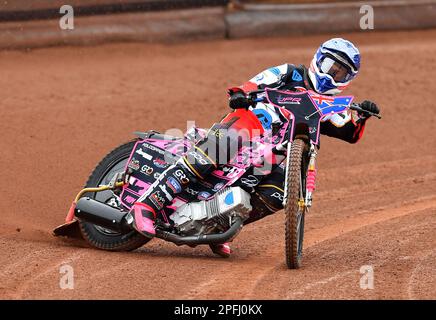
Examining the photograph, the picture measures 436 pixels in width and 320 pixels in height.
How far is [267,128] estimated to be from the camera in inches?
309

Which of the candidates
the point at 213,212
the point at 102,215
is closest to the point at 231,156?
the point at 213,212

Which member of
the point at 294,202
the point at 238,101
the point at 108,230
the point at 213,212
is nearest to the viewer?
the point at 294,202

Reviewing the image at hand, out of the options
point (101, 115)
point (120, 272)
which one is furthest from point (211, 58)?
point (120, 272)

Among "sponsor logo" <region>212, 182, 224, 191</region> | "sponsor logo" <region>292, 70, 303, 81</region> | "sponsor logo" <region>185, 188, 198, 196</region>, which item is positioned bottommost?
"sponsor logo" <region>185, 188, 198, 196</region>

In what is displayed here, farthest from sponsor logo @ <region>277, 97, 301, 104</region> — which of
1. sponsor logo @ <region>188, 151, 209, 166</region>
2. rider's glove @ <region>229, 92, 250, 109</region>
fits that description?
sponsor logo @ <region>188, 151, 209, 166</region>

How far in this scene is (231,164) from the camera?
7.86 m

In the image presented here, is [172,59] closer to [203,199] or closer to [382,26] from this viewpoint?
[382,26]

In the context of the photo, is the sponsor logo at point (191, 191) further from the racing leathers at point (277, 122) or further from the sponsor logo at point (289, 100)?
the sponsor logo at point (289, 100)

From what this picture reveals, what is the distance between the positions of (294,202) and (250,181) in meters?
0.72

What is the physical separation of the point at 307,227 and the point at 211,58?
17.9ft

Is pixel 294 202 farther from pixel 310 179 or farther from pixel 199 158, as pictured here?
pixel 199 158

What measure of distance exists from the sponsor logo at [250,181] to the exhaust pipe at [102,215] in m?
0.97

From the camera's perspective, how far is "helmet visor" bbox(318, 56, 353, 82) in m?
7.86

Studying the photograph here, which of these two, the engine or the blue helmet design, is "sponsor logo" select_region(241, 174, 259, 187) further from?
the blue helmet design
